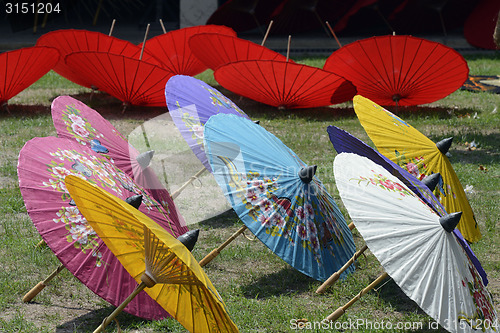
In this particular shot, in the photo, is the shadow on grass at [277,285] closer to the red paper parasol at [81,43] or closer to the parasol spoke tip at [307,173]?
the parasol spoke tip at [307,173]

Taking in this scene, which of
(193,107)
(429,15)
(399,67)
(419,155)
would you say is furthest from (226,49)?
(429,15)

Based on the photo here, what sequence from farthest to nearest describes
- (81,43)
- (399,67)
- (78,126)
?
(81,43) → (399,67) → (78,126)

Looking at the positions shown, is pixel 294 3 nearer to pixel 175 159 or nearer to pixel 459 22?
pixel 459 22

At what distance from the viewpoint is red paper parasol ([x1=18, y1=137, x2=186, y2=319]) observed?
2.51m

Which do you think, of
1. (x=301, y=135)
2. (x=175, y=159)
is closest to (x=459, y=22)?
(x=301, y=135)

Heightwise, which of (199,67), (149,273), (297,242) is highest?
(149,273)

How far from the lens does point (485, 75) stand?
28.9 ft

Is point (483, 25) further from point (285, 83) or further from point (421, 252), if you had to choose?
point (421, 252)

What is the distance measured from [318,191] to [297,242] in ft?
0.99

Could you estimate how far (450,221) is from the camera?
241 centimetres

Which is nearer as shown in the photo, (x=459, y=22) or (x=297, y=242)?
(x=297, y=242)

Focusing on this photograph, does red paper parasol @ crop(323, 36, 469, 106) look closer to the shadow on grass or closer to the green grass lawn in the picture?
the green grass lawn

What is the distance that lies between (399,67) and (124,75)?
2.71 m

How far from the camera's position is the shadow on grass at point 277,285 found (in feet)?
10.8
